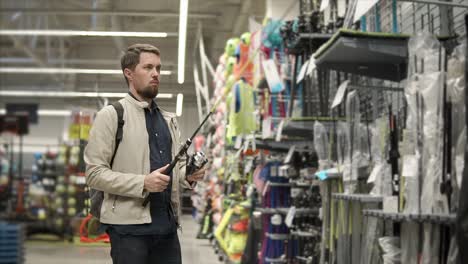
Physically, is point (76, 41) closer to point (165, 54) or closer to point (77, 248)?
point (77, 248)

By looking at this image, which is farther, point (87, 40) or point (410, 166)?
point (410, 166)

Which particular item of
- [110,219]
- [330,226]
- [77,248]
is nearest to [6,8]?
[77,248]

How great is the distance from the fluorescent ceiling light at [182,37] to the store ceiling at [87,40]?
0.04 ft

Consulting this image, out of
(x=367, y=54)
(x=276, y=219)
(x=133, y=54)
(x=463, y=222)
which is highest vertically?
(x=367, y=54)

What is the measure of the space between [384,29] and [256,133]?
97cm

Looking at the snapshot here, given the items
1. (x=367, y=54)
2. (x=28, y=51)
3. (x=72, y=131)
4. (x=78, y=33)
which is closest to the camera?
(x=28, y=51)

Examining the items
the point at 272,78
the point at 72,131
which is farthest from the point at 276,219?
the point at 72,131

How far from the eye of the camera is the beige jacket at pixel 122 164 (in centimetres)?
177

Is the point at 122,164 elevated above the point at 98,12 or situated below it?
below

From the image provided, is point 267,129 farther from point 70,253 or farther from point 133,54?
point 70,253

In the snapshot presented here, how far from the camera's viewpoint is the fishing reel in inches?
73.2

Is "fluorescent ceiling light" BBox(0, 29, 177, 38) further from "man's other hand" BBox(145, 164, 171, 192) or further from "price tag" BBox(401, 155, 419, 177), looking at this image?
"price tag" BBox(401, 155, 419, 177)

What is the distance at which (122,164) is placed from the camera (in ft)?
6.03

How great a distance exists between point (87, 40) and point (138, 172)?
49 centimetres
